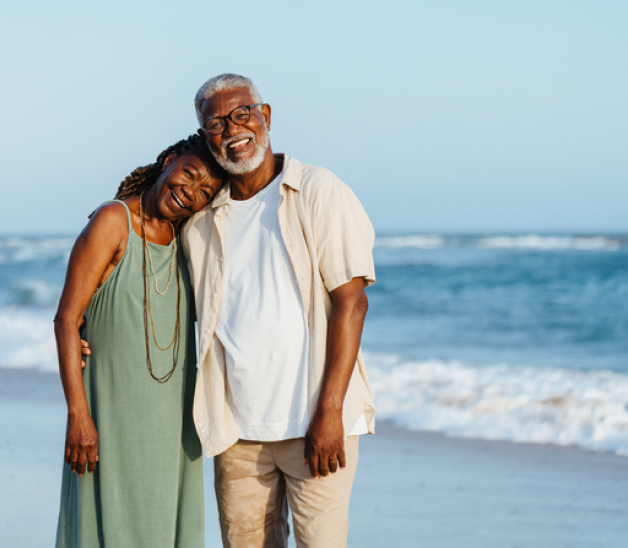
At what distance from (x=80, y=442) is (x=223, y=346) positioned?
59cm

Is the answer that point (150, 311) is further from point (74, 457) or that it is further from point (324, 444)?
point (324, 444)

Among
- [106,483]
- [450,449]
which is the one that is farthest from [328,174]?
[450,449]

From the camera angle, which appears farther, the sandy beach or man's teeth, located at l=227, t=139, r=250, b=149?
the sandy beach

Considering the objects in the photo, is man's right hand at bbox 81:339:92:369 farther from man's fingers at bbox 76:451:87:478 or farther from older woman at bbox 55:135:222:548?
man's fingers at bbox 76:451:87:478

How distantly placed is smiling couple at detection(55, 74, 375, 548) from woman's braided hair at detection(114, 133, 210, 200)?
0.02 meters

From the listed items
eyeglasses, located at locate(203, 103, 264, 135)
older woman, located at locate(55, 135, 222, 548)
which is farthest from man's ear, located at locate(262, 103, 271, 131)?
older woman, located at locate(55, 135, 222, 548)

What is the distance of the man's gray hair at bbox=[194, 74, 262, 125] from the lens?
2.65 metres

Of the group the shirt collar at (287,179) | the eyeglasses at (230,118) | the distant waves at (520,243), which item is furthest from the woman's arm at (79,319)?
the distant waves at (520,243)

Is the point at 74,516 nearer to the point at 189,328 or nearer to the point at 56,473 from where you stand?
the point at 189,328

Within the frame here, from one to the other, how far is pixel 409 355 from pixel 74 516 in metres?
6.86

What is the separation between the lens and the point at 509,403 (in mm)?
6164

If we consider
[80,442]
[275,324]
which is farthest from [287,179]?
[80,442]

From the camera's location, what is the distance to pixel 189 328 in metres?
2.82

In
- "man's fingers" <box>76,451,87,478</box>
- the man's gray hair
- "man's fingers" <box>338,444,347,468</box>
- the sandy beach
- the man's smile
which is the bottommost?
the sandy beach
